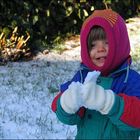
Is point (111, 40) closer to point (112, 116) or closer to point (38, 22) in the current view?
point (112, 116)

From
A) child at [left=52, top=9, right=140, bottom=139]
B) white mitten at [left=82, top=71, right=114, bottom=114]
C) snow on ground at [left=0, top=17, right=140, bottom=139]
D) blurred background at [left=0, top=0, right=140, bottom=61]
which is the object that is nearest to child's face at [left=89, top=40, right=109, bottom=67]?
child at [left=52, top=9, right=140, bottom=139]

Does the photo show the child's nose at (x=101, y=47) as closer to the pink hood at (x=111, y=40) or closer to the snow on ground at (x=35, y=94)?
the pink hood at (x=111, y=40)

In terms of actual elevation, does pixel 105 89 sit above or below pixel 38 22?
above

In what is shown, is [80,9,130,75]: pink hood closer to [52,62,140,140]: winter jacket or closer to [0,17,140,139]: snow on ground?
[52,62,140,140]: winter jacket

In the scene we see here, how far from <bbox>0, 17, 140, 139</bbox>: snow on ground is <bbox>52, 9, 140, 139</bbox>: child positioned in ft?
8.23

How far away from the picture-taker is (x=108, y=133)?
2605mm

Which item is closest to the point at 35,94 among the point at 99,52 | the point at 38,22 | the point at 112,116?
the point at 38,22

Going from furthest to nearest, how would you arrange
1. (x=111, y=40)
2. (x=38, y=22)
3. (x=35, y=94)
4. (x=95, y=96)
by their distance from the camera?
(x=38, y=22) → (x=35, y=94) → (x=111, y=40) → (x=95, y=96)

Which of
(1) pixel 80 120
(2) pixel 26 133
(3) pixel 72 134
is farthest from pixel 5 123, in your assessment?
(1) pixel 80 120

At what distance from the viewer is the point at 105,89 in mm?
2611

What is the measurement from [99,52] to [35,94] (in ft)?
12.2

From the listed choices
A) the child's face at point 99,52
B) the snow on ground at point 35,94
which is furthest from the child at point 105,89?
the snow on ground at point 35,94

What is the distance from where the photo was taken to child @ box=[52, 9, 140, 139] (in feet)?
8.05

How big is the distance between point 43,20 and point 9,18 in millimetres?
643
